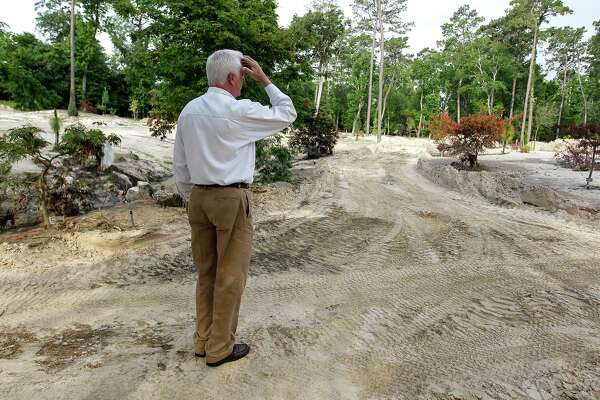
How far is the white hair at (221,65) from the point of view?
78.7 inches

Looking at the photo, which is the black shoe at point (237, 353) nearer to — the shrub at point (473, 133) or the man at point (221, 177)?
the man at point (221, 177)

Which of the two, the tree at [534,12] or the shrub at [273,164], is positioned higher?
the tree at [534,12]

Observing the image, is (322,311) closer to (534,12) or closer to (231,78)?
(231,78)

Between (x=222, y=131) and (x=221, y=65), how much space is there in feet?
1.24

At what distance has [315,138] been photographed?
Answer: 43.7 ft

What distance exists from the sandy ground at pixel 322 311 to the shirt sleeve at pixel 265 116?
1.39 meters

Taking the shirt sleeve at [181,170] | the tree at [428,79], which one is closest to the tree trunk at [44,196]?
the shirt sleeve at [181,170]

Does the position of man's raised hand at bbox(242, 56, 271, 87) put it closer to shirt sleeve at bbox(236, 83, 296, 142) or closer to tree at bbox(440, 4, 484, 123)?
shirt sleeve at bbox(236, 83, 296, 142)

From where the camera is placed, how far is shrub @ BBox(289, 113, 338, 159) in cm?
1302

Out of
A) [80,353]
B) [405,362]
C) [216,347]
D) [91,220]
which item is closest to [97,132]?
[91,220]

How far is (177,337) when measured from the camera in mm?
2521

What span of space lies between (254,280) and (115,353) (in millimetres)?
1444

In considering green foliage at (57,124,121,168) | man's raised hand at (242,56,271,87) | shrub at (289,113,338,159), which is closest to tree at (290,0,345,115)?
shrub at (289,113,338,159)

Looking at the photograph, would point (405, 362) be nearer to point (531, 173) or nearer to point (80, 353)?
point (80, 353)
